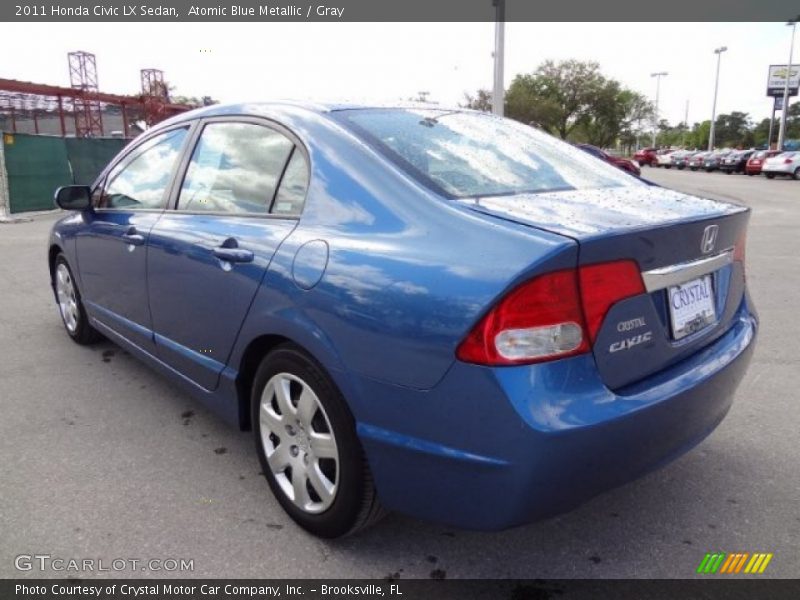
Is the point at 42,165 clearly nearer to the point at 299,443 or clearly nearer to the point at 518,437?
the point at 299,443

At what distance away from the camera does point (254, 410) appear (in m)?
2.61

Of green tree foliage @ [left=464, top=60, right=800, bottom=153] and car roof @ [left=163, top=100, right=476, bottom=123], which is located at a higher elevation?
green tree foliage @ [left=464, top=60, right=800, bottom=153]

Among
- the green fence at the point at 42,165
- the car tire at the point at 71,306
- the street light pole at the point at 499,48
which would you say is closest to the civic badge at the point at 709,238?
the car tire at the point at 71,306

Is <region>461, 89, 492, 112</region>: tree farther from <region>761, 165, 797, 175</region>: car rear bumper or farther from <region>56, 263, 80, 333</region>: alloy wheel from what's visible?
<region>56, 263, 80, 333</region>: alloy wheel

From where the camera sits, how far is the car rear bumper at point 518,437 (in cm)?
175

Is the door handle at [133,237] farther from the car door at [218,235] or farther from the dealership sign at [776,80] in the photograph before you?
the dealership sign at [776,80]

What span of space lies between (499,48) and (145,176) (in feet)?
50.0

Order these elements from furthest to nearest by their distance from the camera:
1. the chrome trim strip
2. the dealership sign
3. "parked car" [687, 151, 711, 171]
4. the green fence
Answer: the dealership sign < "parked car" [687, 151, 711, 171] < the green fence < the chrome trim strip

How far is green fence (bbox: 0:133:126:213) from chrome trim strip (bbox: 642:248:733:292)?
593 inches

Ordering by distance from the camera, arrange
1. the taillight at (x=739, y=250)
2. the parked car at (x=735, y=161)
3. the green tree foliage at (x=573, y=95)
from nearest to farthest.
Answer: the taillight at (x=739, y=250)
the parked car at (x=735, y=161)
the green tree foliage at (x=573, y=95)

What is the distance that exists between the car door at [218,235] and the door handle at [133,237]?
0.47 ft

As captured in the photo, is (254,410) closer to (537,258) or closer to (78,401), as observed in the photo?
(537,258)
